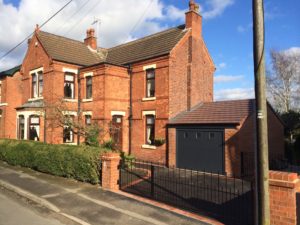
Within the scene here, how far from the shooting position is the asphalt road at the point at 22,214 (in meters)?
7.64

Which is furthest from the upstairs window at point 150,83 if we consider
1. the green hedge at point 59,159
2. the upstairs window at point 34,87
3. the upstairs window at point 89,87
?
the upstairs window at point 34,87

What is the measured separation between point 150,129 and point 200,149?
4524 millimetres

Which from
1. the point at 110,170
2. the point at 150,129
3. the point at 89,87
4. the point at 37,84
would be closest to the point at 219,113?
the point at 150,129

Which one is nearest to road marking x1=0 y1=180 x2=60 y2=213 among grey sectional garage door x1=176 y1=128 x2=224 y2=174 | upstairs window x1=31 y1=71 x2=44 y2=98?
grey sectional garage door x1=176 y1=128 x2=224 y2=174

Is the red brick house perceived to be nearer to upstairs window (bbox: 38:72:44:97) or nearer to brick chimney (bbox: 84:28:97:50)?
upstairs window (bbox: 38:72:44:97)

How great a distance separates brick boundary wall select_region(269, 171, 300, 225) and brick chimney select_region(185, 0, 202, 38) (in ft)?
52.4

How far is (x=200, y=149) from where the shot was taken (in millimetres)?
16297

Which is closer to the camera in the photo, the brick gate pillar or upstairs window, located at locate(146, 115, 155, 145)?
the brick gate pillar

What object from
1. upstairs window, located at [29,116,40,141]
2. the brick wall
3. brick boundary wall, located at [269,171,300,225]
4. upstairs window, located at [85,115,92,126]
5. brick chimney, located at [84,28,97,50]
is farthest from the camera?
brick chimney, located at [84,28,97,50]

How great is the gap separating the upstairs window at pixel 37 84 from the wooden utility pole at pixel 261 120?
65.1 ft

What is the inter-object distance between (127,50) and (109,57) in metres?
2.31

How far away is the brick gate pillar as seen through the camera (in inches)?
426

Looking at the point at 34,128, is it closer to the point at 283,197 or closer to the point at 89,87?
the point at 89,87

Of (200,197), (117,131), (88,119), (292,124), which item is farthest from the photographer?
(292,124)
